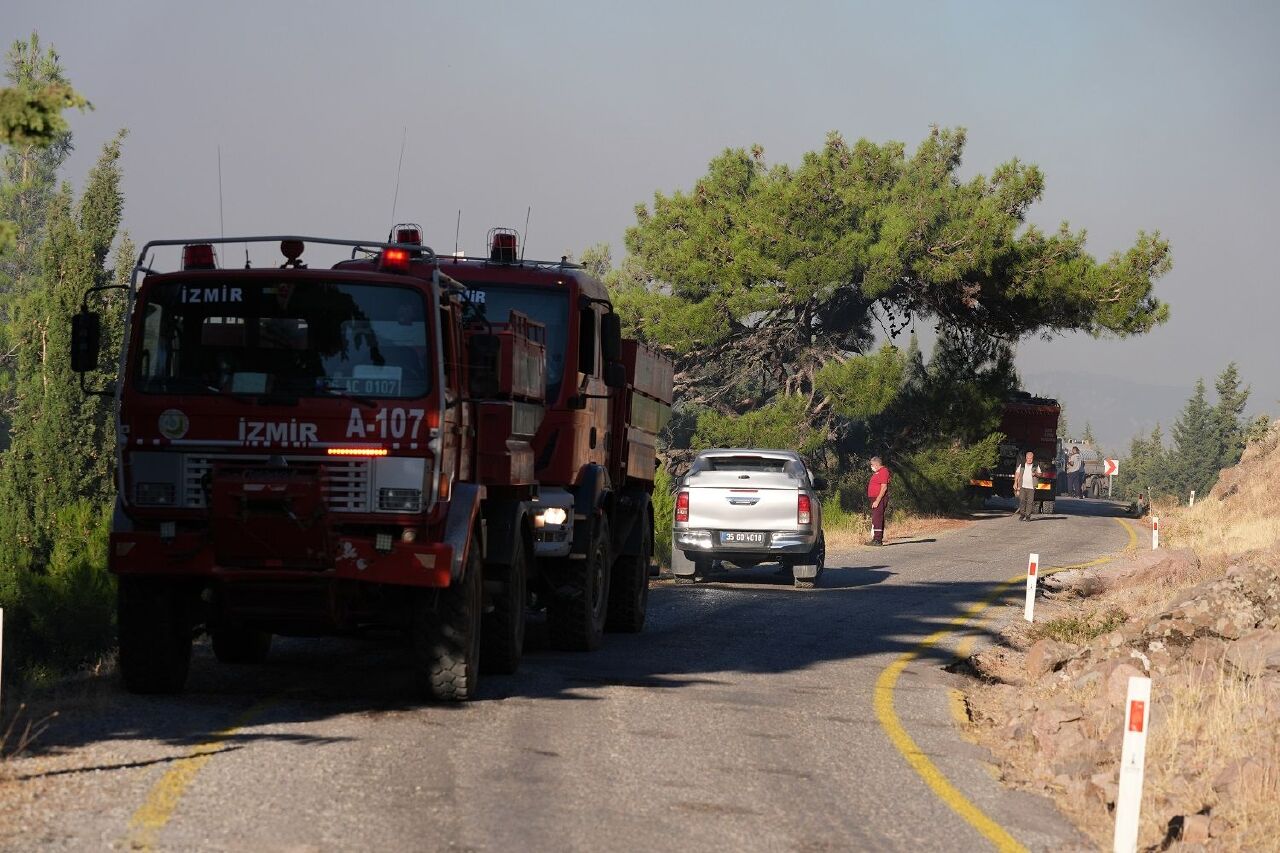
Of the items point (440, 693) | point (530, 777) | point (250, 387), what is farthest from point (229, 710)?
point (530, 777)

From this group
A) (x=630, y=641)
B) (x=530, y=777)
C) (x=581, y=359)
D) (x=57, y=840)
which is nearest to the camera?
(x=57, y=840)

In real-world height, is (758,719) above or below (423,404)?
below

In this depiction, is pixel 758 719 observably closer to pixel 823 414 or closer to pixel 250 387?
pixel 250 387

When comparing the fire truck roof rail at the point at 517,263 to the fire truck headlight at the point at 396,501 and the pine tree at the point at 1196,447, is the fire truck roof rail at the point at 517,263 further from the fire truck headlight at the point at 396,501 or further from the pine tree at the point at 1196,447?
the pine tree at the point at 1196,447

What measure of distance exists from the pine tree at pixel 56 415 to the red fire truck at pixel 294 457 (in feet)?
123

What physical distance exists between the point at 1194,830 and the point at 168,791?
478cm

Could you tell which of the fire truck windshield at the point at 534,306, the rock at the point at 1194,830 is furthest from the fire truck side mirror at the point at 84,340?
the rock at the point at 1194,830

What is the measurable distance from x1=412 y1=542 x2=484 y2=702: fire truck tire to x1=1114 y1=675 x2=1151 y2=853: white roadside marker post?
15.5ft

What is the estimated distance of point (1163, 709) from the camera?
10.4 metres

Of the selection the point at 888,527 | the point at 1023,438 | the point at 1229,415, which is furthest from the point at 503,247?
the point at 1229,415

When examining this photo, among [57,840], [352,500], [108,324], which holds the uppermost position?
[108,324]

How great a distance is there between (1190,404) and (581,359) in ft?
406

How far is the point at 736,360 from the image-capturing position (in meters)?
47.1

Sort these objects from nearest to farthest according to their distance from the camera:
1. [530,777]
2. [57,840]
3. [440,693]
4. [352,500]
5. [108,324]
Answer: [57,840]
[530,777]
[352,500]
[440,693]
[108,324]
